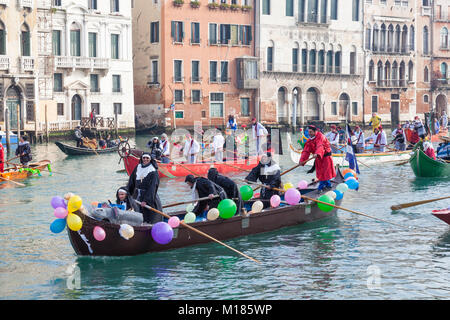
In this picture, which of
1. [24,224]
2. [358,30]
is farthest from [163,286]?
[358,30]

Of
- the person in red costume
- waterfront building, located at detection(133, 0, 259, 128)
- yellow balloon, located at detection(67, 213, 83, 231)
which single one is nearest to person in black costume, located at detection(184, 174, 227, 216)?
yellow balloon, located at detection(67, 213, 83, 231)

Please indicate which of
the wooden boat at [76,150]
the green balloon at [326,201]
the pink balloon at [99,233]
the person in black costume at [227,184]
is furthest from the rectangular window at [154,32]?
the pink balloon at [99,233]

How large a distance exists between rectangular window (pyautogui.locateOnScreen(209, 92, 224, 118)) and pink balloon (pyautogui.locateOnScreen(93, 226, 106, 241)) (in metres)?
34.6

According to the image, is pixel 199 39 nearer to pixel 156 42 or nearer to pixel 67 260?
pixel 156 42

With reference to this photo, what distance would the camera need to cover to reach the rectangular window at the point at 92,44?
3959 centimetres

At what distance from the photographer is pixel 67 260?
35.3 feet

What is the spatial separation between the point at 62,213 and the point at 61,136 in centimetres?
2870

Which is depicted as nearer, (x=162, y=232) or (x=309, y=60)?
(x=162, y=232)

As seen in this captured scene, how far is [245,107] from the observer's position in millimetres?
46125

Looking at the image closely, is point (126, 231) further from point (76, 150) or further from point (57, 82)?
point (57, 82)

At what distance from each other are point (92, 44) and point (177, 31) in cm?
531

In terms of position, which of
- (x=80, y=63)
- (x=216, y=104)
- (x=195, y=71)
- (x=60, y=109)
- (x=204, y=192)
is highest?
(x=80, y=63)

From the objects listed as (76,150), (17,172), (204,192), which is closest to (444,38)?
(76,150)

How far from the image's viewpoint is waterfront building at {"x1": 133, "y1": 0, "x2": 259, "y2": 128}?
42.5 meters
